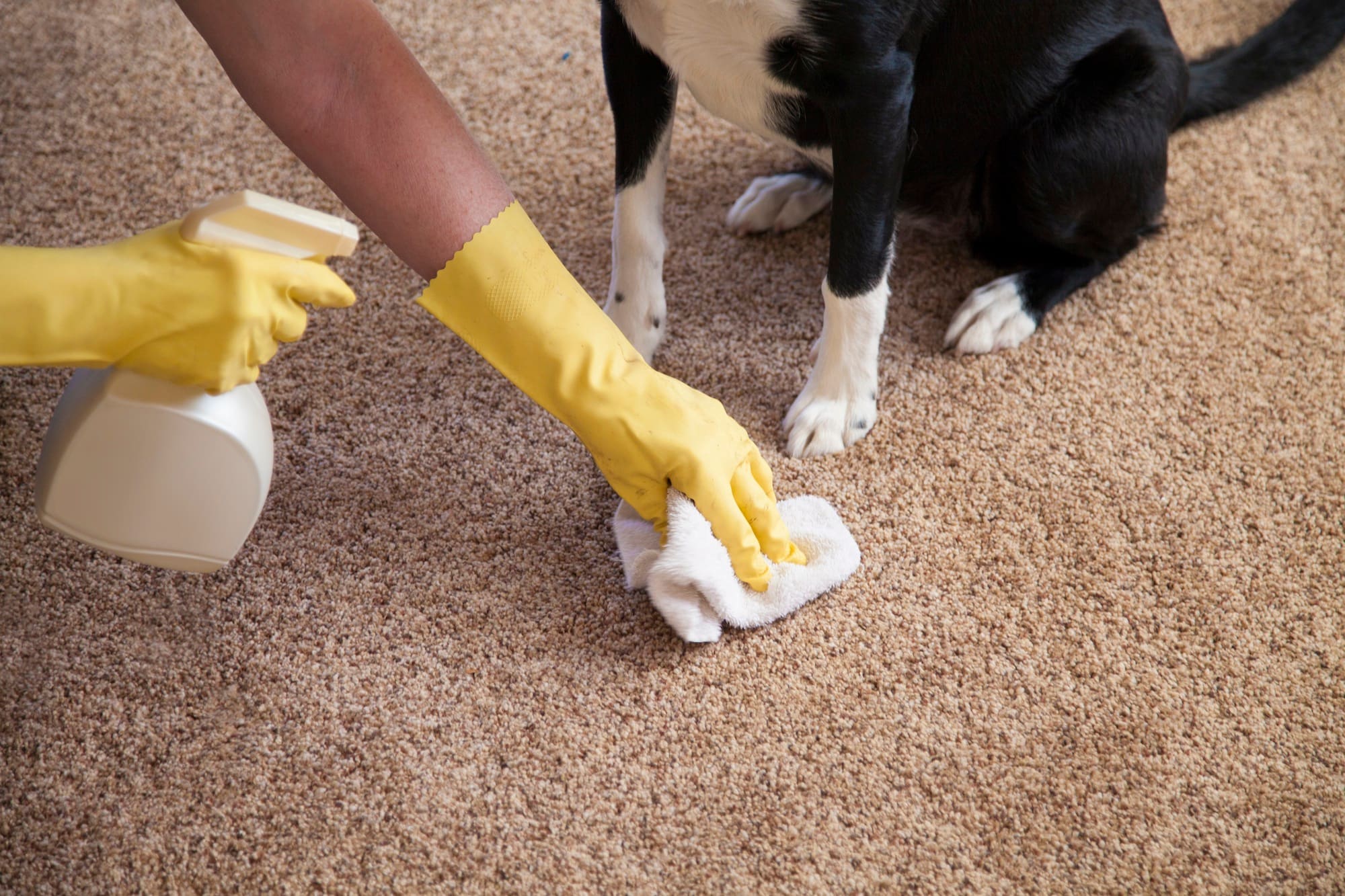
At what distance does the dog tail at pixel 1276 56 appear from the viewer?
55.0 inches

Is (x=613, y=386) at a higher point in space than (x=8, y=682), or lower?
higher

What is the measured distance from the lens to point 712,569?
863 millimetres

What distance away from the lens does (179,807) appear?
2.60 ft

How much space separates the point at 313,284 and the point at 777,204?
727 mm

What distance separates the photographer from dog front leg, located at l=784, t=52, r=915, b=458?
0.90 m

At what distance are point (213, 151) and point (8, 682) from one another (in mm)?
828

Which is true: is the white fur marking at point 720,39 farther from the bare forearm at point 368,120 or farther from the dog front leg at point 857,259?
the bare forearm at point 368,120

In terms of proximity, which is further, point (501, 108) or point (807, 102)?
point (501, 108)

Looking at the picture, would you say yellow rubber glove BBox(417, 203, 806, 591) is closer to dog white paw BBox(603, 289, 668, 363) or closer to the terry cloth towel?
the terry cloth towel

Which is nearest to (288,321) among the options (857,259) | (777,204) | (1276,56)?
(857,259)

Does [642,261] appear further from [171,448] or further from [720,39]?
[171,448]

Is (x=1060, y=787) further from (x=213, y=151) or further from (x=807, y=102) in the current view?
(x=213, y=151)

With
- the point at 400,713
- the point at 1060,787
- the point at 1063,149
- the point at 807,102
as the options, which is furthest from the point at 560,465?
the point at 1063,149

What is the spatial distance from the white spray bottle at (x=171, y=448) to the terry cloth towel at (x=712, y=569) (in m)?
0.35
